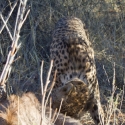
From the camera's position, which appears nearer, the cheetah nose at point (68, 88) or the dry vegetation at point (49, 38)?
the cheetah nose at point (68, 88)

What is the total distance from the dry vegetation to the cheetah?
689 millimetres

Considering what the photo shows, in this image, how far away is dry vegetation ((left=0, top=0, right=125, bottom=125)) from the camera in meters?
5.66

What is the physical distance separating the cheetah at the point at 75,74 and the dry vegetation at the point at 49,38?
69 centimetres

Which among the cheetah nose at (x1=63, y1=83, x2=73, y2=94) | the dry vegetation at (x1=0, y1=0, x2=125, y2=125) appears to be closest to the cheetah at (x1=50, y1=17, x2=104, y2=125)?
the cheetah nose at (x1=63, y1=83, x2=73, y2=94)

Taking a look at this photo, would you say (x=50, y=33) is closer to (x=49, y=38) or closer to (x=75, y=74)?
(x=49, y=38)

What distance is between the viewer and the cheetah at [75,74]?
12.8ft

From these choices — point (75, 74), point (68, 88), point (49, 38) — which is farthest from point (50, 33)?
point (68, 88)

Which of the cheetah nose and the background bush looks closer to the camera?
the cheetah nose

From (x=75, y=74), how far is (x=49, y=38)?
6.31 feet

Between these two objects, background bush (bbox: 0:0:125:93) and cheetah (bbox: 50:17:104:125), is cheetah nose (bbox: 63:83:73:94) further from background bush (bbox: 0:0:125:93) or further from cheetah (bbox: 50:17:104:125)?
background bush (bbox: 0:0:125:93)

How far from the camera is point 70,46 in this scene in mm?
4699

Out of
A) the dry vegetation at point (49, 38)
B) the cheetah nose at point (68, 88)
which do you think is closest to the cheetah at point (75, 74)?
the cheetah nose at point (68, 88)

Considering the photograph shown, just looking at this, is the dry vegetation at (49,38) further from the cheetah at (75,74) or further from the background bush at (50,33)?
the cheetah at (75,74)

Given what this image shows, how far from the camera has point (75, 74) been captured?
4523 mm
